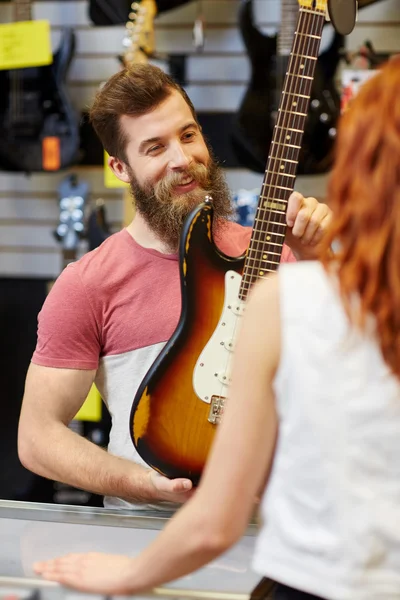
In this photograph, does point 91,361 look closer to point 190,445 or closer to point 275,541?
point 190,445

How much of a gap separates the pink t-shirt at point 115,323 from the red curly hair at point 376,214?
89 centimetres

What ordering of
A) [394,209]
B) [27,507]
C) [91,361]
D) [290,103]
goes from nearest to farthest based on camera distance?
[394,209], [27,507], [290,103], [91,361]

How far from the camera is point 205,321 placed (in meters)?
1.36

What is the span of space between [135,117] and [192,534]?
1.05m

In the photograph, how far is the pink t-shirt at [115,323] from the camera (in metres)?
1.50

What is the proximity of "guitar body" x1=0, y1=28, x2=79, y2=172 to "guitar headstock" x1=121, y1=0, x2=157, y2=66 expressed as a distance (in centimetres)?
29

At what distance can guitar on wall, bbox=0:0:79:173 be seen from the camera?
2.91 m

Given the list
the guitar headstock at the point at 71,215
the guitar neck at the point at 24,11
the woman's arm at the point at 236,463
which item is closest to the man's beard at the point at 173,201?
the woman's arm at the point at 236,463

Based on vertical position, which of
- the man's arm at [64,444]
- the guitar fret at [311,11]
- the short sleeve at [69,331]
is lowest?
the man's arm at [64,444]

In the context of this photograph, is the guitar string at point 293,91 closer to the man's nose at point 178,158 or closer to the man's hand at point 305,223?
the man's hand at point 305,223

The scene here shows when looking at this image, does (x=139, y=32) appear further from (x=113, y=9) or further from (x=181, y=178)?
(x=181, y=178)

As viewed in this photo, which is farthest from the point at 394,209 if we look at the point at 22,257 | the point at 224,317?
the point at 22,257

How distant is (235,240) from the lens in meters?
1.62

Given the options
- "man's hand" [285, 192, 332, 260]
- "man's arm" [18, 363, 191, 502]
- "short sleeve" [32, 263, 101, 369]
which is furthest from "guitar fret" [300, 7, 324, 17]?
"man's arm" [18, 363, 191, 502]
